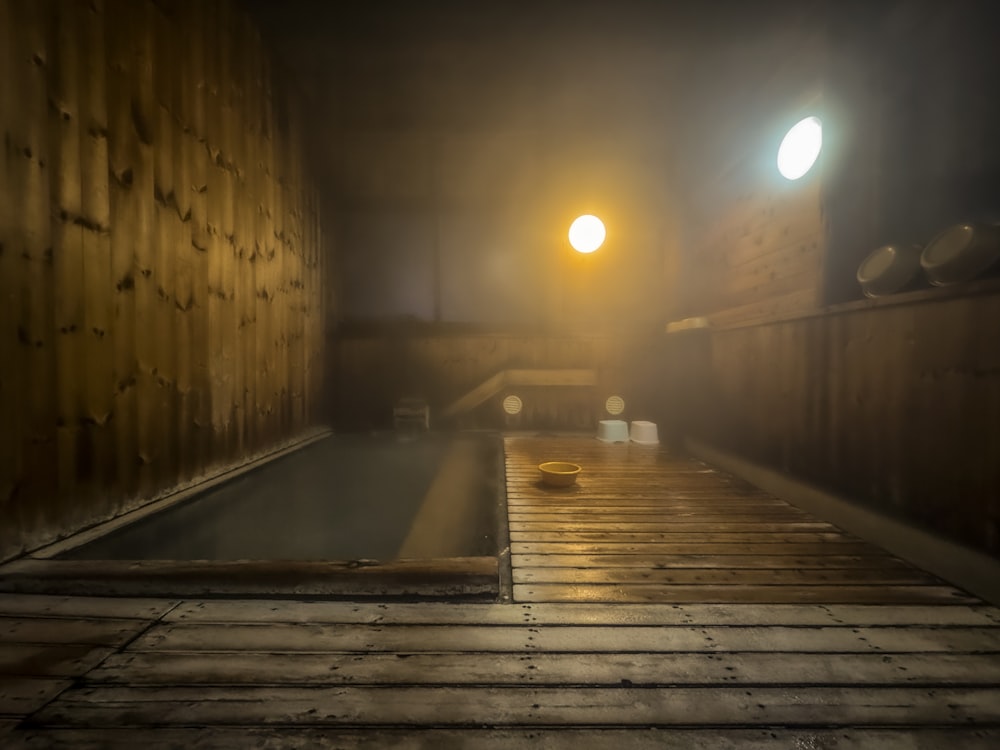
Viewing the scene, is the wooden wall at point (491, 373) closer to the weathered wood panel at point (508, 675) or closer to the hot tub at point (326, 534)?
the hot tub at point (326, 534)

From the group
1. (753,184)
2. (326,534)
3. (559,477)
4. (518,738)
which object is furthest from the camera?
(753,184)

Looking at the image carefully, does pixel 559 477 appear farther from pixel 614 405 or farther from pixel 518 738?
pixel 614 405

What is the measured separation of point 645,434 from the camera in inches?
168

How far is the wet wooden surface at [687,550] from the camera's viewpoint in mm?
1535

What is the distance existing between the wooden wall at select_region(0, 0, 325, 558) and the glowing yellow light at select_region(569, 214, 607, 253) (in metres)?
3.26

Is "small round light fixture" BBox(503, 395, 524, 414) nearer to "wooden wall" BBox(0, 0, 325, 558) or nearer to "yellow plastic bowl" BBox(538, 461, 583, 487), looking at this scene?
"yellow plastic bowl" BBox(538, 461, 583, 487)

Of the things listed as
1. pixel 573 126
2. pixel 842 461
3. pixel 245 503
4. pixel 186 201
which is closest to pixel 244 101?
pixel 186 201

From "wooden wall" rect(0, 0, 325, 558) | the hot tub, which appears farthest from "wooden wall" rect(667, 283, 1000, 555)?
"wooden wall" rect(0, 0, 325, 558)

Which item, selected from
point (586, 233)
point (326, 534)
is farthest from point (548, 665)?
point (586, 233)

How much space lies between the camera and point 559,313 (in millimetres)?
5281

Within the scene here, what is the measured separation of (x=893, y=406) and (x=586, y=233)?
372 centimetres

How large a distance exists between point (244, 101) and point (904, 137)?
13.6 feet

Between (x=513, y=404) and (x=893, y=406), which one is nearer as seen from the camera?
(x=893, y=406)

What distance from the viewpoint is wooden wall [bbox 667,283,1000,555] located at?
61.7 inches
